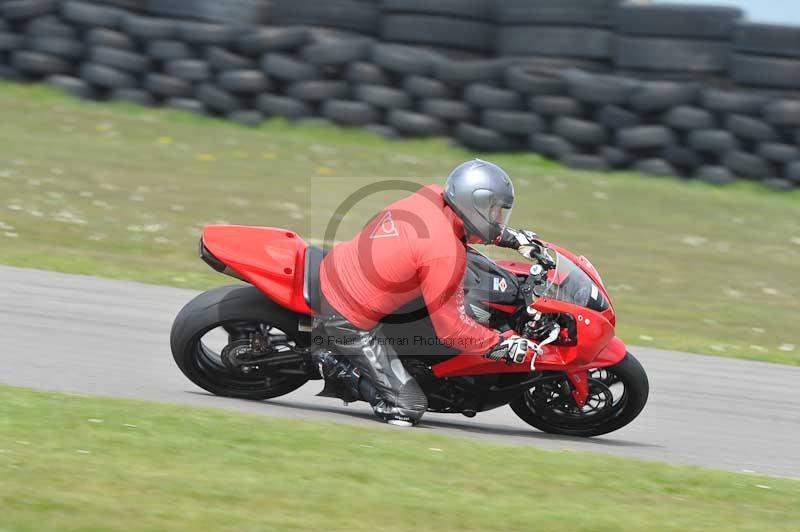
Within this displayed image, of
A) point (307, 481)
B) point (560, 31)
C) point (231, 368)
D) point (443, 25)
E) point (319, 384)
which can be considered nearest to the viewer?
point (307, 481)

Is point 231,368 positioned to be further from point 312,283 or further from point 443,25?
point 443,25

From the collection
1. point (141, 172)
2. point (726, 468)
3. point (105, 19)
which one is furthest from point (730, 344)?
point (105, 19)

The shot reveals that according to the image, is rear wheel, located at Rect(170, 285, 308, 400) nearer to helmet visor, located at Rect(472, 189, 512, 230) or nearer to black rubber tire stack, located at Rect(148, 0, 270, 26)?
helmet visor, located at Rect(472, 189, 512, 230)

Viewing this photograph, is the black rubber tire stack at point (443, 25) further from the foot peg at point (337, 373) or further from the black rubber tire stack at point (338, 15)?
the foot peg at point (337, 373)

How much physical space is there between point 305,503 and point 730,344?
542 cm

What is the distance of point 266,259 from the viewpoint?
5.77m

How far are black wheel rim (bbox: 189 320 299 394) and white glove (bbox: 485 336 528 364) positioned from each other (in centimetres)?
103

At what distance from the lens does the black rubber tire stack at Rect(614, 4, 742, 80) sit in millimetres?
13594

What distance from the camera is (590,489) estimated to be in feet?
15.8

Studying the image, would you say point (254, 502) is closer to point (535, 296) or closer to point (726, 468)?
point (535, 296)

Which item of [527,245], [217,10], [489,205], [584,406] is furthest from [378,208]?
[489,205]

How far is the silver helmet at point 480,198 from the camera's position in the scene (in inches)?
221

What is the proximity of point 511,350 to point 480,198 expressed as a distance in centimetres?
75

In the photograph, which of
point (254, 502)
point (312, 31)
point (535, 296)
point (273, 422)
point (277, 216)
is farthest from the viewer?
point (312, 31)
